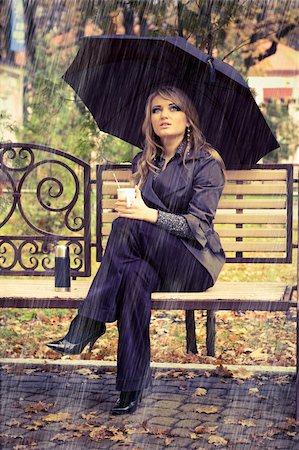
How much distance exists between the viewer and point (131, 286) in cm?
509

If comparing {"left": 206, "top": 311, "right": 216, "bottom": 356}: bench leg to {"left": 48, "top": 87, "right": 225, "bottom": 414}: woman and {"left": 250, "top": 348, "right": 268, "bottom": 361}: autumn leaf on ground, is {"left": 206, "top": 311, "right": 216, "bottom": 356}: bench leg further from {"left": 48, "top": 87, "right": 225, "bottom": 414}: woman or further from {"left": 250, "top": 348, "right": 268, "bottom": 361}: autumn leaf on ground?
{"left": 48, "top": 87, "right": 225, "bottom": 414}: woman

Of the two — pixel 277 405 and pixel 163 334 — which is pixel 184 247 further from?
pixel 163 334

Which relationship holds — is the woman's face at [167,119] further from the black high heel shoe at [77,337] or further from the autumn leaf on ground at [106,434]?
the autumn leaf on ground at [106,434]

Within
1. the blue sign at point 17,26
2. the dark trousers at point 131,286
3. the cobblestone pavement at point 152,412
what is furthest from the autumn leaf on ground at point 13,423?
the blue sign at point 17,26

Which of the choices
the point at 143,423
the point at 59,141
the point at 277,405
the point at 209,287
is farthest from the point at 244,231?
the point at 59,141

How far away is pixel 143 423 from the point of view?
4953 mm

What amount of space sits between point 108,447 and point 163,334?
10.0 feet

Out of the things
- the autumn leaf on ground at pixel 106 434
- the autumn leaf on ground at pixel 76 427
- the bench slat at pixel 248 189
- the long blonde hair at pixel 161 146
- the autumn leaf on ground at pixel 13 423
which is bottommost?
the autumn leaf on ground at pixel 13 423

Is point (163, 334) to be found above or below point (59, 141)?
below

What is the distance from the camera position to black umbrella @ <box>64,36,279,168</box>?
5.57 metres

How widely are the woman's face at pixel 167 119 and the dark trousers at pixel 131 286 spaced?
0.69 meters

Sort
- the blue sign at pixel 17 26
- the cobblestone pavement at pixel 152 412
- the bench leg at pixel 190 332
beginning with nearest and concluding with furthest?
the cobblestone pavement at pixel 152 412 < the bench leg at pixel 190 332 < the blue sign at pixel 17 26

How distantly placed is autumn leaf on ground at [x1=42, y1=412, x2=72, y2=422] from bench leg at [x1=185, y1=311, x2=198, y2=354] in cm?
143

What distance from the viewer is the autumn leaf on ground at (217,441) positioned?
470cm
